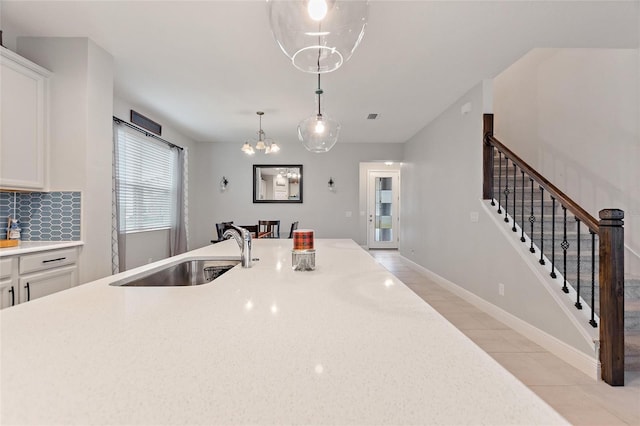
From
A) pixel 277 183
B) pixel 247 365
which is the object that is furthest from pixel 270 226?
pixel 247 365

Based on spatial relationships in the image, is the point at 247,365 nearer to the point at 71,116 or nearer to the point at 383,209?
the point at 71,116

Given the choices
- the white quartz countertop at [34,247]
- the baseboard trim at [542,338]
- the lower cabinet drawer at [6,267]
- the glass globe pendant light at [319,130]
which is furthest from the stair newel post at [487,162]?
the lower cabinet drawer at [6,267]

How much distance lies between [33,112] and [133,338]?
113 inches

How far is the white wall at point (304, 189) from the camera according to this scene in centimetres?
643

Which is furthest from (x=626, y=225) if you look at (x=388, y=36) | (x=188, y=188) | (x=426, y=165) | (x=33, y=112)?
(x=188, y=188)

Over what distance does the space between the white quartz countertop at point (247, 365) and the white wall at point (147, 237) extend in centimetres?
382

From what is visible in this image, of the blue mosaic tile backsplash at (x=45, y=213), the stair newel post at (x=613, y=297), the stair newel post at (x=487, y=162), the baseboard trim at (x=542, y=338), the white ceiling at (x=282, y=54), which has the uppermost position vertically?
the white ceiling at (x=282, y=54)

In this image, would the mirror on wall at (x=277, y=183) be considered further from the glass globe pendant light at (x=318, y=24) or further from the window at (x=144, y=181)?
the glass globe pendant light at (x=318, y=24)

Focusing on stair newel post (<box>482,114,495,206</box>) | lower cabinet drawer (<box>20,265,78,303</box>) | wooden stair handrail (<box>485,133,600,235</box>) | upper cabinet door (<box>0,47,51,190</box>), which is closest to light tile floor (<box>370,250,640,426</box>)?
wooden stair handrail (<box>485,133,600,235</box>)

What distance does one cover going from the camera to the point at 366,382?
0.49 m

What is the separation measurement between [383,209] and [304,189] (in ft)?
10.2

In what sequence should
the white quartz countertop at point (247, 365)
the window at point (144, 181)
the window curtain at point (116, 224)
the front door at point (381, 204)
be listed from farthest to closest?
the front door at point (381, 204), the window at point (144, 181), the window curtain at point (116, 224), the white quartz countertop at point (247, 365)

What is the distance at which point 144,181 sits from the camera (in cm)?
457

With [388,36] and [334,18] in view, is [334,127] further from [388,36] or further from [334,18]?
[334,18]
